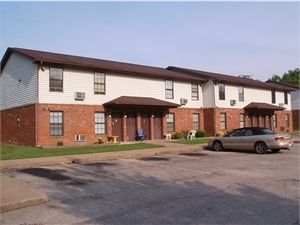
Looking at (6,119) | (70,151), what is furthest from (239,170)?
(6,119)

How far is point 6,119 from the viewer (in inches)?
964

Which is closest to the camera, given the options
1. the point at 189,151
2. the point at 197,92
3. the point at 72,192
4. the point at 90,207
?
the point at 90,207

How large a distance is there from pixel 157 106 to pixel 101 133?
4.95 m

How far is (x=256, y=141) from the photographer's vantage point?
53.3 feet

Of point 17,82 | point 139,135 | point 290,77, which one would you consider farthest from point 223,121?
point 290,77

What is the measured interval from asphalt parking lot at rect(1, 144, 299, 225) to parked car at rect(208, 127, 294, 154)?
351cm

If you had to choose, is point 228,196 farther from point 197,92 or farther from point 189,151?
point 197,92

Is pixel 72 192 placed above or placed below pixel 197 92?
below

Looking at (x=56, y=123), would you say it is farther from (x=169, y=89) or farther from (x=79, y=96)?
(x=169, y=89)

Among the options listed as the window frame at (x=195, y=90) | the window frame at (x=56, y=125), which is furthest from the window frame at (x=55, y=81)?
the window frame at (x=195, y=90)

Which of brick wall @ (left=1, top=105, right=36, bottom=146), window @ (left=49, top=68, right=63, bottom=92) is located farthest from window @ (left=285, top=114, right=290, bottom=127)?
brick wall @ (left=1, top=105, right=36, bottom=146)

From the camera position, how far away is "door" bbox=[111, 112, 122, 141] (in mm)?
22969

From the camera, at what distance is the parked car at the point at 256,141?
1577 centimetres

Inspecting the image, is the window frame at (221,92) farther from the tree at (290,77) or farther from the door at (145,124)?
the tree at (290,77)
